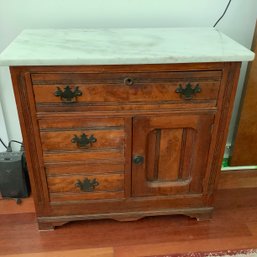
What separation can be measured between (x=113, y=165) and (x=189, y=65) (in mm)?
487

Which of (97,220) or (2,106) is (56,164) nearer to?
(97,220)

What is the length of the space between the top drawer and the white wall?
0.50m

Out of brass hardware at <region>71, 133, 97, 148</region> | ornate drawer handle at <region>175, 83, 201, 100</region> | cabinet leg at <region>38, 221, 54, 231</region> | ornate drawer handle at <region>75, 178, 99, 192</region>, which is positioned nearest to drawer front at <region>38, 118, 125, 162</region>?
brass hardware at <region>71, 133, 97, 148</region>

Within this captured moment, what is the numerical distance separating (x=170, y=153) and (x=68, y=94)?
0.47 m

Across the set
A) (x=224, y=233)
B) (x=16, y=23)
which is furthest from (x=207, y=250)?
(x=16, y=23)

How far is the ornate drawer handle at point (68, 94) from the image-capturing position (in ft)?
3.35

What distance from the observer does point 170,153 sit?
121cm

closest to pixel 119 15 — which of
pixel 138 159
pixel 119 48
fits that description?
pixel 119 48

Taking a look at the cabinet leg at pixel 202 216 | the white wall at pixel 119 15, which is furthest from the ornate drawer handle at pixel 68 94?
the cabinet leg at pixel 202 216

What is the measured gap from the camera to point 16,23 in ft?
4.50

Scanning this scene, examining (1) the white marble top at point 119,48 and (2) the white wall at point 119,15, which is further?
(2) the white wall at point 119,15

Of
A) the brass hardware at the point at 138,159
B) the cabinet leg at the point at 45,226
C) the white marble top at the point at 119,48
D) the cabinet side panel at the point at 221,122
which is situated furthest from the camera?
the cabinet leg at the point at 45,226

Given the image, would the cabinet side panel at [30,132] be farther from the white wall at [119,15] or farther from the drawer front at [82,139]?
the white wall at [119,15]

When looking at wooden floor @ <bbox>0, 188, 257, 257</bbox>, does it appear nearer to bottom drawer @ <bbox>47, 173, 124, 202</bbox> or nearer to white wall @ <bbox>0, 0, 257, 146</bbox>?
bottom drawer @ <bbox>47, 173, 124, 202</bbox>
